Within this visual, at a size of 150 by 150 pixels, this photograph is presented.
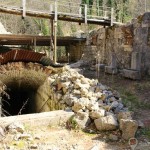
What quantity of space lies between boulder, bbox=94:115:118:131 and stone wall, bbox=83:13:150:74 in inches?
214

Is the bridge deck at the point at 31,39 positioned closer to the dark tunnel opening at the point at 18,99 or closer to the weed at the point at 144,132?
the dark tunnel opening at the point at 18,99

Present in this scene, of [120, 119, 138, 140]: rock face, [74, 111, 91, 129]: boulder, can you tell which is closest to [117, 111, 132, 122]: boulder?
[120, 119, 138, 140]: rock face

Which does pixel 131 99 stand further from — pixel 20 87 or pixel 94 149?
pixel 20 87

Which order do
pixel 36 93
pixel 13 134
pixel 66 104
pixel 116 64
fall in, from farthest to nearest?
pixel 116 64, pixel 36 93, pixel 66 104, pixel 13 134

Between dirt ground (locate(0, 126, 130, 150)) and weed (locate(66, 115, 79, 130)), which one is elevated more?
weed (locate(66, 115, 79, 130))

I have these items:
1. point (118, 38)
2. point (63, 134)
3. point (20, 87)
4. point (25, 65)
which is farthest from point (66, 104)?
point (118, 38)

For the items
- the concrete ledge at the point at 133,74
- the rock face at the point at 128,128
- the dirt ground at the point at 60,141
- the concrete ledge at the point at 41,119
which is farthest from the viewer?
the concrete ledge at the point at 133,74

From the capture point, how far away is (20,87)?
487 inches

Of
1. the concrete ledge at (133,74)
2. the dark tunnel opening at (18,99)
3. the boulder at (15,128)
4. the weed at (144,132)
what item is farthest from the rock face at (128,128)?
the dark tunnel opening at (18,99)

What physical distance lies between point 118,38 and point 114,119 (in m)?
8.09

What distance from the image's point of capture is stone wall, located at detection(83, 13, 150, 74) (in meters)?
12.2

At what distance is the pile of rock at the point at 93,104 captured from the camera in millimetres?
6867

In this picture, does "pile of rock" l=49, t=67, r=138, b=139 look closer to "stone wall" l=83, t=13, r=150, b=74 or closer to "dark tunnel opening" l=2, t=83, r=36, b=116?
"dark tunnel opening" l=2, t=83, r=36, b=116

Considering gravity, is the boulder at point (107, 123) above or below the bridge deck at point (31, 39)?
below
